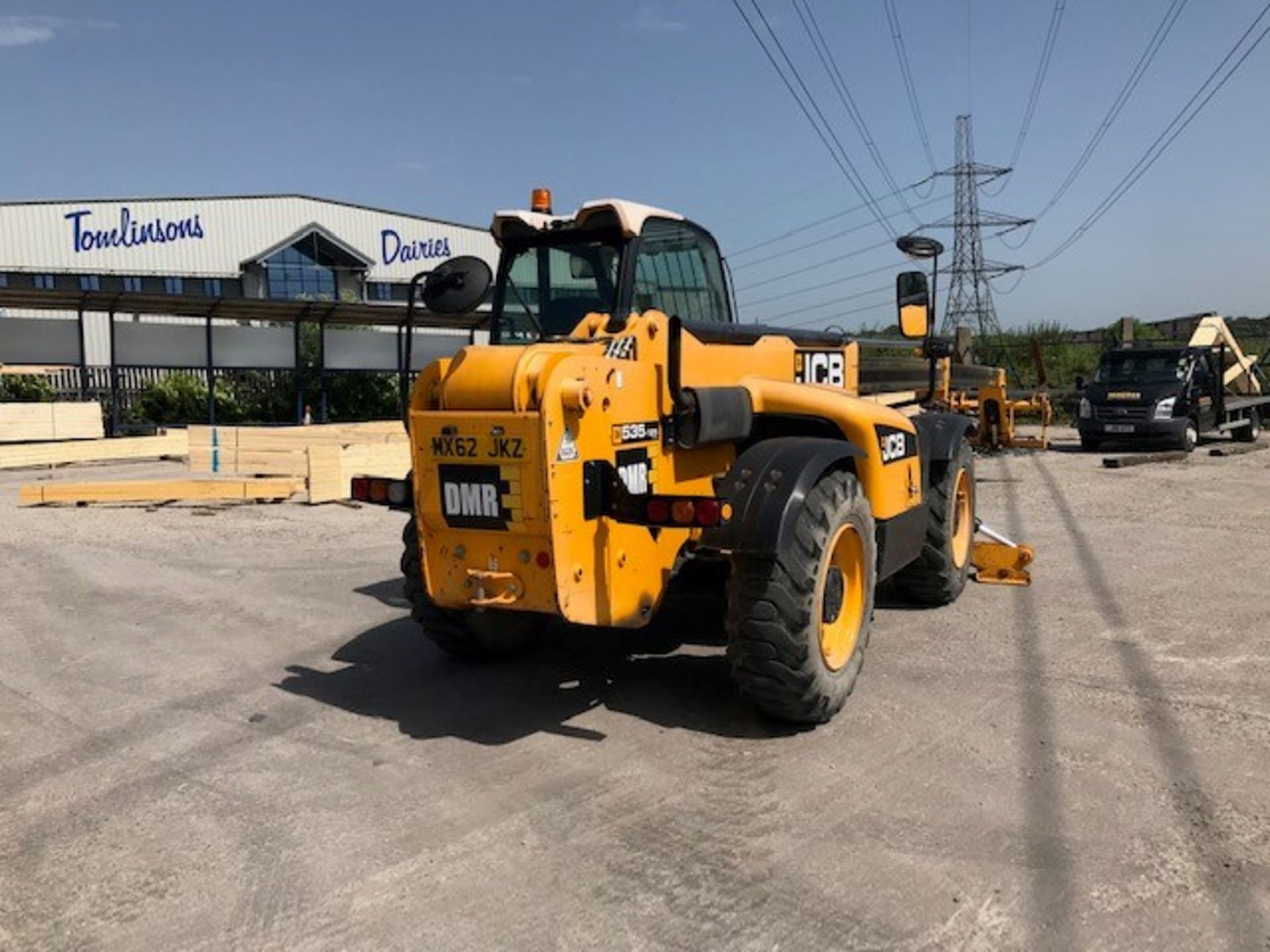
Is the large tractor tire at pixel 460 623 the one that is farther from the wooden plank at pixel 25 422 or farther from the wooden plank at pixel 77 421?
the wooden plank at pixel 77 421

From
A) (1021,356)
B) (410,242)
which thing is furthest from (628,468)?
(410,242)

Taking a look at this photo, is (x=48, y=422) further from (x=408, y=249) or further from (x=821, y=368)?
(x=408, y=249)

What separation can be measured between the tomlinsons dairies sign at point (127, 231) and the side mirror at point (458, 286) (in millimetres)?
38336

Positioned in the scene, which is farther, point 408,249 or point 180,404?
point 408,249

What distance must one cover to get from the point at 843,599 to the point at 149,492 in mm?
10291

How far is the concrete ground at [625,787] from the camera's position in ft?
10.5

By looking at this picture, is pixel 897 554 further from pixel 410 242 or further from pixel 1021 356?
pixel 410 242

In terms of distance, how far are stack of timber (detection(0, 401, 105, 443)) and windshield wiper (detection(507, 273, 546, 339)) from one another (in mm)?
17806

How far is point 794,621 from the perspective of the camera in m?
4.50

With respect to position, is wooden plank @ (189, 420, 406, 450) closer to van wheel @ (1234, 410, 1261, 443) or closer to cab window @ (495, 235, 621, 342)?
cab window @ (495, 235, 621, 342)

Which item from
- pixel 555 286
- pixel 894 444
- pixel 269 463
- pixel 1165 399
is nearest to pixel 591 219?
pixel 555 286

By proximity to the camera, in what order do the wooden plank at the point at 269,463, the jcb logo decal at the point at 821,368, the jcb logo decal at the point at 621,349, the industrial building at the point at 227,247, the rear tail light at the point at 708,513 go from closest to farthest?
the rear tail light at the point at 708,513
the jcb logo decal at the point at 621,349
the jcb logo decal at the point at 821,368
the wooden plank at the point at 269,463
the industrial building at the point at 227,247

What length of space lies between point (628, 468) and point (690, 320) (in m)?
0.93

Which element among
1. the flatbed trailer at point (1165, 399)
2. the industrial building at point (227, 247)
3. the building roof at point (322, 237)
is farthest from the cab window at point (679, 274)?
the building roof at point (322, 237)
